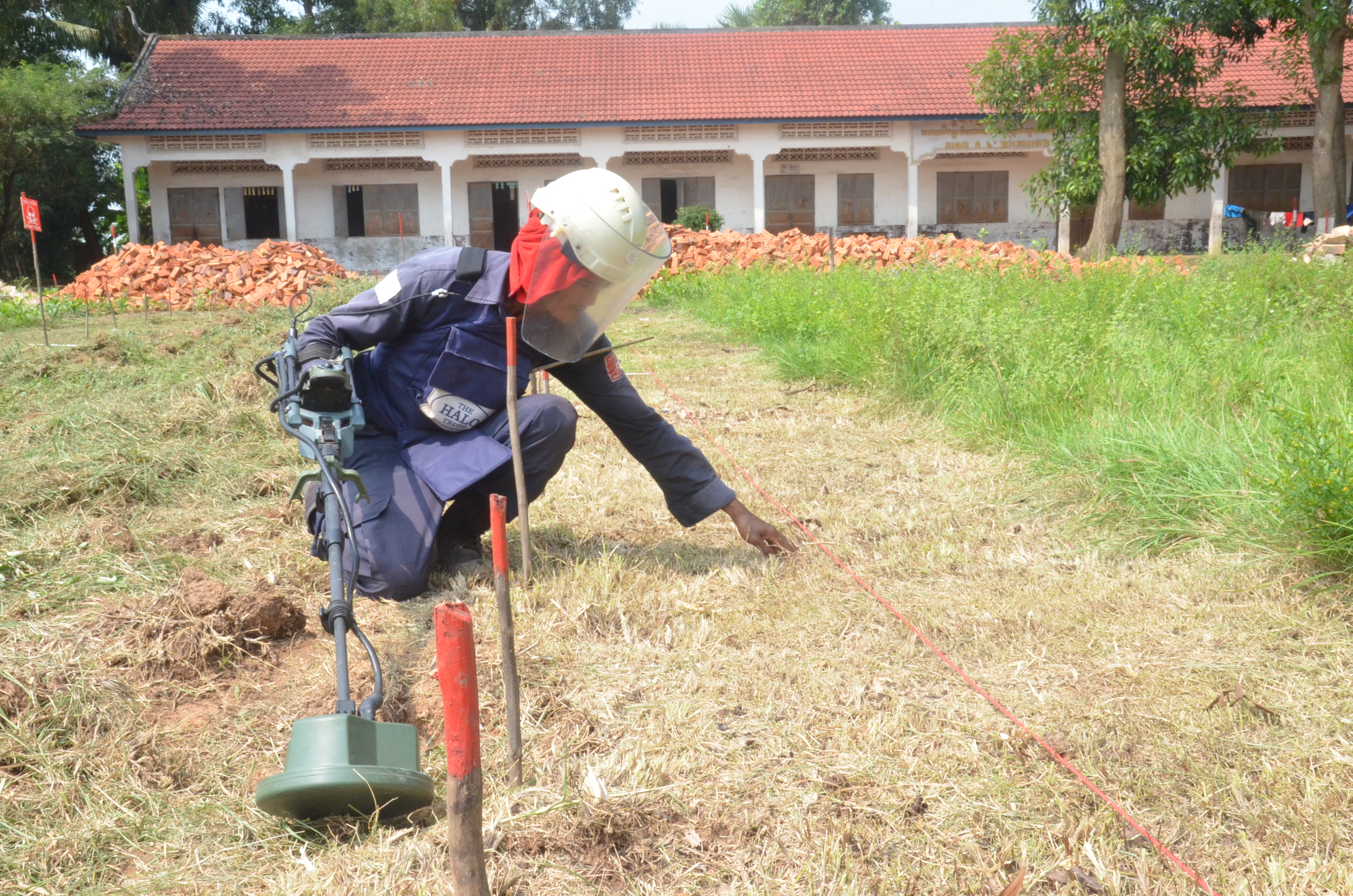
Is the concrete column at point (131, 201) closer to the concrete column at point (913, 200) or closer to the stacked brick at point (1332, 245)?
the concrete column at point (913, 200)

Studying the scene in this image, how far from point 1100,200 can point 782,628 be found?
14622mm

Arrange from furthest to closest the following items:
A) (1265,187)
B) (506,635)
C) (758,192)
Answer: (1265,187) → (758,192) → (506,635)

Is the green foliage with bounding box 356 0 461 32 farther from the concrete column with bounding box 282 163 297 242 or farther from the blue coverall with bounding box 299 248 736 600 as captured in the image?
the blue coverall with bounding box 299 248 736 600

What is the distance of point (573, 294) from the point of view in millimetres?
3057

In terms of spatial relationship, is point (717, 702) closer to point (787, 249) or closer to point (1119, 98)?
point (787, 249)

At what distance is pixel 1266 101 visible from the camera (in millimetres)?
20312

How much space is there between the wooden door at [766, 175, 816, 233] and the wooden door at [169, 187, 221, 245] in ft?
35.6

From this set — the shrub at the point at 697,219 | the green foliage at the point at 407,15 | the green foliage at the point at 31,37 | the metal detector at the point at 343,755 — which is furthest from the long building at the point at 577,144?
the metal detector at the point at 343,755

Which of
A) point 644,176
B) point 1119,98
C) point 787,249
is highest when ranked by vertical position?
point 1119,98

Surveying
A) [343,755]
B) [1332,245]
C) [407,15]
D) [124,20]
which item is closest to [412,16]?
[407,15]

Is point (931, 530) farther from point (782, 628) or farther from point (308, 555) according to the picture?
point (308, 555)

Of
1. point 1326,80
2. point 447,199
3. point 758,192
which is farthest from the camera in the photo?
point 758,192

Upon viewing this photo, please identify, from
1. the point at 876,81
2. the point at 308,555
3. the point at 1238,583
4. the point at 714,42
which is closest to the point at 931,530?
the point at 1238,583

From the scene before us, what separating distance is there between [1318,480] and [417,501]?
2.61 meters
